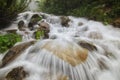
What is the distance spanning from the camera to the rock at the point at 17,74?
420cm

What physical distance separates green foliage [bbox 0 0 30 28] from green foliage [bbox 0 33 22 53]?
1.02 metres

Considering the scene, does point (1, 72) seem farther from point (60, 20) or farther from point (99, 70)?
point (60, 20)

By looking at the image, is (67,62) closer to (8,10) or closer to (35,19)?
(8,10)

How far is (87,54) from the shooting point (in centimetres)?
488

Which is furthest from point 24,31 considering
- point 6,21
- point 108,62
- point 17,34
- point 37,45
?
point 108,62

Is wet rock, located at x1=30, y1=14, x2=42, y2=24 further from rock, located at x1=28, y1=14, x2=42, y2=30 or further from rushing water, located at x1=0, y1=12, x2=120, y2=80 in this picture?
rushing water, located at x1=0, y1=12, x2=120, y2=80

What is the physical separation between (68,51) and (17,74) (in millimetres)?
1142

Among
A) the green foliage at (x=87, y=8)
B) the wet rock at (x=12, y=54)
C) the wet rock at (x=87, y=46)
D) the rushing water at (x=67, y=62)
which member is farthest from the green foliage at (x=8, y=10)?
the green foliage at (x=87, y=8)

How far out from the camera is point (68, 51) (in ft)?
15.5

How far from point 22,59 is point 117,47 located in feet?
8.13

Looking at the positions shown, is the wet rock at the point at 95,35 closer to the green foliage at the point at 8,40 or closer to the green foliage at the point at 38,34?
the green foliage at the point at 38,34

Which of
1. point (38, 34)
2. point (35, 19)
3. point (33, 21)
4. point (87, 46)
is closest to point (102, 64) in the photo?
point (87, 46)

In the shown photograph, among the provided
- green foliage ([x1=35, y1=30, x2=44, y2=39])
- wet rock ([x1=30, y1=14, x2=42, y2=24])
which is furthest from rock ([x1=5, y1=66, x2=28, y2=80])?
wet rock ([x1=30, y1=14, x2=42, y2=24])

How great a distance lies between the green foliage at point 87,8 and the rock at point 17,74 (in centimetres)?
465
